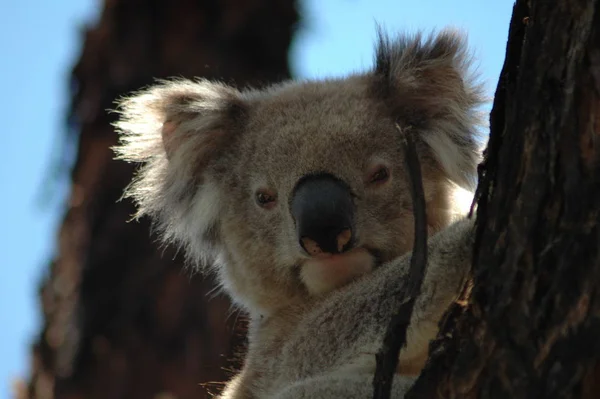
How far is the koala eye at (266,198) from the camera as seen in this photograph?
3.57 metres

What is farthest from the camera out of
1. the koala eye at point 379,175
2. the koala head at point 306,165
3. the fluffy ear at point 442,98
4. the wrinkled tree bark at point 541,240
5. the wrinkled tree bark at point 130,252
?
the wrinkled tree bark at point 130,252

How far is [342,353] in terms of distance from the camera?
2.90m

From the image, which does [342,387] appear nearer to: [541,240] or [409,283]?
[409,283]

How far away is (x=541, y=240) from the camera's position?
1.87 m

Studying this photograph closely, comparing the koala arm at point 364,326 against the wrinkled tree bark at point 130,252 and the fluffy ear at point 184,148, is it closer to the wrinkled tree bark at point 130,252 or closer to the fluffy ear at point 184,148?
the fluffy ear at point 184,148

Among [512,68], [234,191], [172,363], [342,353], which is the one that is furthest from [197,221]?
[172,363]

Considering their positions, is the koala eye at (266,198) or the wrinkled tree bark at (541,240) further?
the koala eye at (266,198)

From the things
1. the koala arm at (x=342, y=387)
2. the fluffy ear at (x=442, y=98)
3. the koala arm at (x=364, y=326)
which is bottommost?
the koala arm at (x=342, y=387)

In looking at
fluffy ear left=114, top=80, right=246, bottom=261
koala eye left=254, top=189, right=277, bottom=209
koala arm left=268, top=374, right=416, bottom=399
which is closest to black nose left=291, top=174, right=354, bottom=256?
koala eye left=254, top=189, right=277, bottom=209

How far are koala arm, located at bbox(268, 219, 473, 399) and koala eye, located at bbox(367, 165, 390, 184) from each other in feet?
1.37

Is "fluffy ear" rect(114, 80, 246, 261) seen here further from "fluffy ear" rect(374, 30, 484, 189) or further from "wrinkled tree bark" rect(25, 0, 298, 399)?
"wrinkled tree bark" rect(25, 0, 298, 399)

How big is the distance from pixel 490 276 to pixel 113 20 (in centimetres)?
636

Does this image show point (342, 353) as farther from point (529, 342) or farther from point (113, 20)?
point (113, 20)

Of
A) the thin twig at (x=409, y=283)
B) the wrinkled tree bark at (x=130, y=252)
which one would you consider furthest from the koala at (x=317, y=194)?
the wrinkled tree bark at (x=130, y=252)
